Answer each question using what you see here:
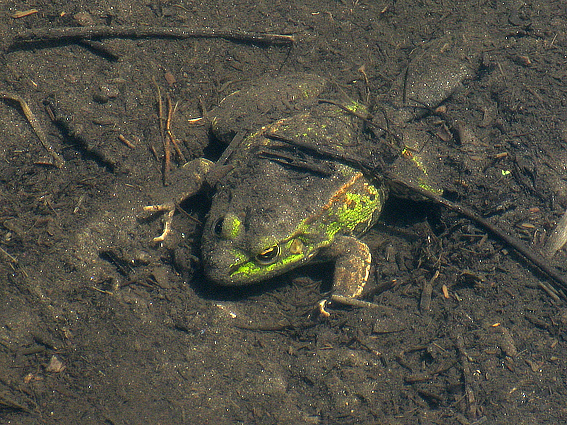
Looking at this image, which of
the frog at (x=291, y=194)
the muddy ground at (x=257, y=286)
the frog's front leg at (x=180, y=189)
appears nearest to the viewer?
the muddy ground at (x=257, y=286)

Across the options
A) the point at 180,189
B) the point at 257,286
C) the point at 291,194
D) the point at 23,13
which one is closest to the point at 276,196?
the point at 291,194

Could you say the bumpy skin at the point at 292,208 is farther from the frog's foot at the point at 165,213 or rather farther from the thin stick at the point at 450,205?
the frog's foot at the point at 165,213

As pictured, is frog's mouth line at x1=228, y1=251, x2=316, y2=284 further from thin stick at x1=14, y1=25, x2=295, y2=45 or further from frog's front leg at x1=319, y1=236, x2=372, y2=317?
thin stick at x1=14, y1=25, x2=295, y2=45

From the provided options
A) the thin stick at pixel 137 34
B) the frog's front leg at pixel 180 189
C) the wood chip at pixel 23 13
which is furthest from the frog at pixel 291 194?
the wood chip at pixel 23 13

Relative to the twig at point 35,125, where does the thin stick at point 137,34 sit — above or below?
above

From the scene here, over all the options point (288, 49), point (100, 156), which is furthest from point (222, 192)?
point (288, 49)

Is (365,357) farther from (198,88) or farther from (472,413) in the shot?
(198,88)
